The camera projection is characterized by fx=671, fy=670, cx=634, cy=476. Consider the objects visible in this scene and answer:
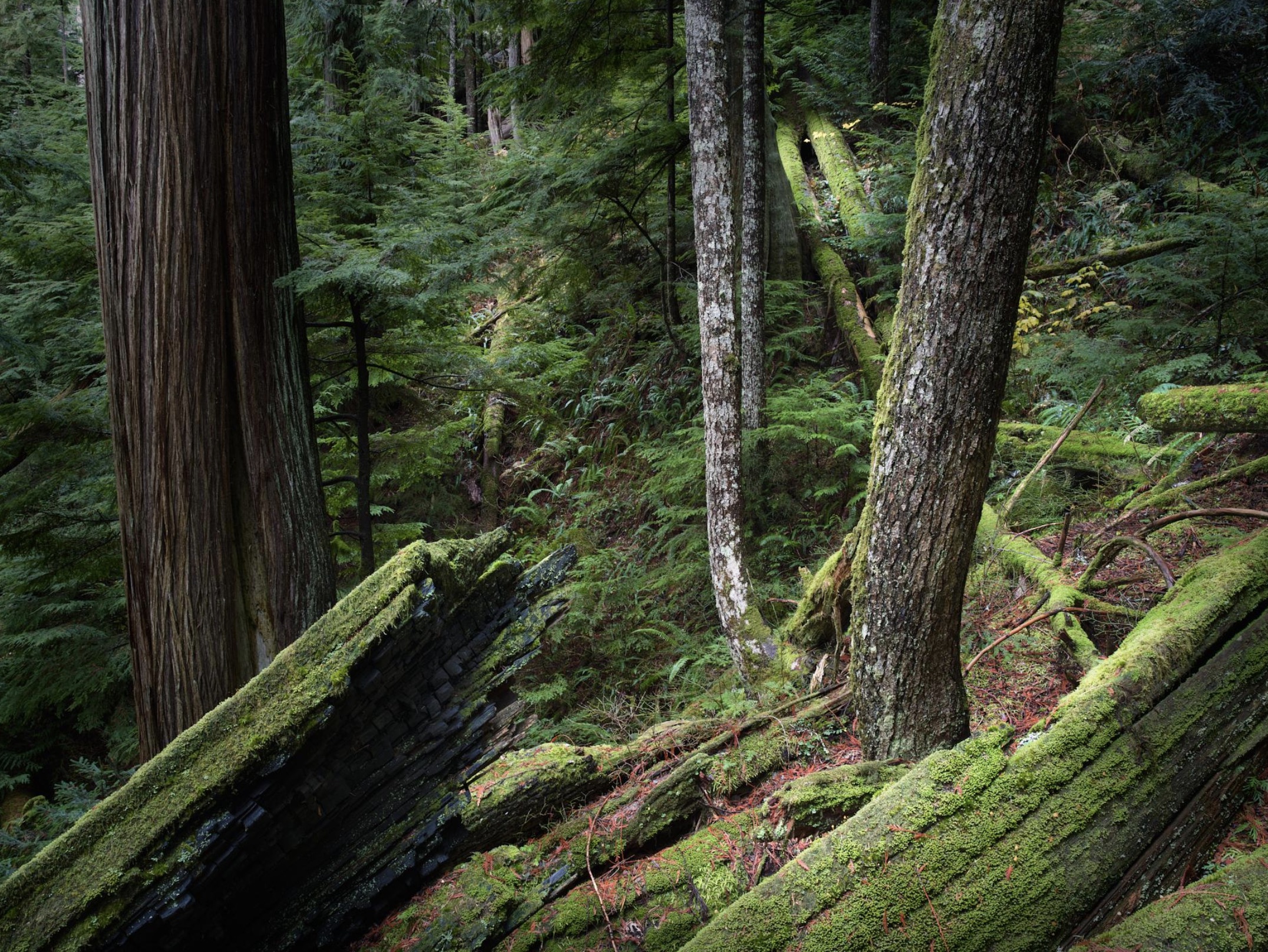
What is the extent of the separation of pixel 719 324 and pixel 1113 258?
5.00 m

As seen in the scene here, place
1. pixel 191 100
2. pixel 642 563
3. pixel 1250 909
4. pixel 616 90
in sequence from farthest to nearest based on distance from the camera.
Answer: pixel 616 90 → pixel 642 563 → pixel 191 100 → pixel 1250 909

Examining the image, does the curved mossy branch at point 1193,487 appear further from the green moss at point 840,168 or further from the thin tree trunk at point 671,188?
the thin tree trunk at point 671,188

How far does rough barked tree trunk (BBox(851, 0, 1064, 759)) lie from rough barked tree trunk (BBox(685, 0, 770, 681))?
7.72ft

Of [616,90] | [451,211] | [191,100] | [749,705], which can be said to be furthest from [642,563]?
[616,90]

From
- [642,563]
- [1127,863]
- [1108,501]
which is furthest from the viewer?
[642,563]

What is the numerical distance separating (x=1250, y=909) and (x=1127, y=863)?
0.33 m

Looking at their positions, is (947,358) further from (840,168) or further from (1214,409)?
(840,168)

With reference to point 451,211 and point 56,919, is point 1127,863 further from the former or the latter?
point 451,211

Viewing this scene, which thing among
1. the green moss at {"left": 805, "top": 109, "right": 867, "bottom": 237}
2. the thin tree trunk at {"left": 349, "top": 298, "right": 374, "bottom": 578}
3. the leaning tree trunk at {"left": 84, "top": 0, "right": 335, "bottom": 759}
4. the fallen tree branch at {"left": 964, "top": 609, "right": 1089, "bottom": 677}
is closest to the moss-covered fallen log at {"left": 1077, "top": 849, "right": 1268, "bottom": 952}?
the fallen tree branch at {"left": 964, "top": 609, "right": 1089, "bottom": 677}

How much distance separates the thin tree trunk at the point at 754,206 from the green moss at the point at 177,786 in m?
4.74

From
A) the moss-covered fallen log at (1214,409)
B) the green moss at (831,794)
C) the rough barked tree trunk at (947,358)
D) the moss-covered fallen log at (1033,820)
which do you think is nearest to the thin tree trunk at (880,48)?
the moss-covered fallen log at (1214,409)

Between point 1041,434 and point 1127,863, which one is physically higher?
point 1041,434

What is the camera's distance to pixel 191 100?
3895 millimetres

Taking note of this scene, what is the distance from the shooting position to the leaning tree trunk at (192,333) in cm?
386
